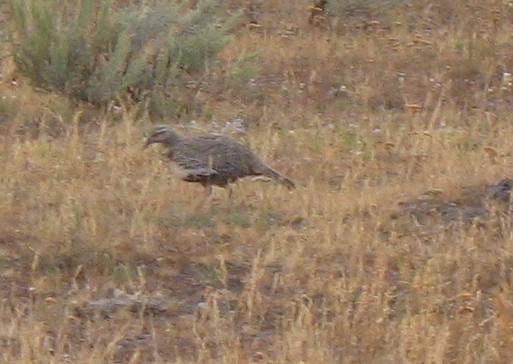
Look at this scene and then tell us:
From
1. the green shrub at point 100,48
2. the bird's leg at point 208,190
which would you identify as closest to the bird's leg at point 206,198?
the bird's leg at point 208,190

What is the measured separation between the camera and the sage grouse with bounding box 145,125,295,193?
318 inches

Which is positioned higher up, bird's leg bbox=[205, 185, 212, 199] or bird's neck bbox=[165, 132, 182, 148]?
bird's neck bbox=[165, 132, 182, 148]

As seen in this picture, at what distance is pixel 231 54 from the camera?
42.8 feet

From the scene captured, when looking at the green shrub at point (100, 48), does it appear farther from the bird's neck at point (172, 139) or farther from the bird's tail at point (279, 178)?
the bird's tail at point (279, 178)

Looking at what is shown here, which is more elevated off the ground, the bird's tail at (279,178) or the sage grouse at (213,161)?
the sage grouse at (213,161)

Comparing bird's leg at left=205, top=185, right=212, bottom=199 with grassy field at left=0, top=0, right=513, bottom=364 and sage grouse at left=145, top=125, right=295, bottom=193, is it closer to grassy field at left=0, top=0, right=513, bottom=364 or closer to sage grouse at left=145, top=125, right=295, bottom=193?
sage grouse at left=145, top=125, right=295, bottom=193

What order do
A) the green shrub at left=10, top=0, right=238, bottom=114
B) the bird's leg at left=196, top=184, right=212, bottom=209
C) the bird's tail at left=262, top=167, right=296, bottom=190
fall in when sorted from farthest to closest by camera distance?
the green shrub at left=10, top=0, right=238, bottom=114
the bird's tail at left=262, top=167, right=296, bottom=190
the bird's leg at left=196, top=184, right=212, bottom=209

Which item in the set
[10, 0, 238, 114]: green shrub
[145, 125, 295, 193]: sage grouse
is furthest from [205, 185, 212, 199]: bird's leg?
[10, 0, 238, 114]: green shrub

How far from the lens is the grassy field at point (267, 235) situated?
595cm

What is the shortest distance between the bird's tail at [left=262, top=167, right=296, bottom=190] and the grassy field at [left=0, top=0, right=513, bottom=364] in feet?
0.21

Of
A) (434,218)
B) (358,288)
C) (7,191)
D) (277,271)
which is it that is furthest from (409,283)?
(7,191)

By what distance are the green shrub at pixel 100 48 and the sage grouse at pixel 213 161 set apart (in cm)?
249

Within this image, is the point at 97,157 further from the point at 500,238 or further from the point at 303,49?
the point at 303,49

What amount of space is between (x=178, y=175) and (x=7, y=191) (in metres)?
0.98
